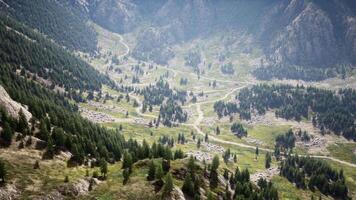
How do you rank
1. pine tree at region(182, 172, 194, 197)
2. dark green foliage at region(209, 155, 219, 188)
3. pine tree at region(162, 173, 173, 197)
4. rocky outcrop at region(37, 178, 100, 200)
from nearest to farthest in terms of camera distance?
rocky outcrop at region(37, 178, 100, 200) < pine tree at region(162, 173, 173, 197) < pine tree at region(182, 172, 194, 197) < dark green foliage at region(209, 155, 219, 188)

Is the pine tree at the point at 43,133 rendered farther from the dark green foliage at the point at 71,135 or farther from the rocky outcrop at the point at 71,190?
the rocky outcrop at the point at 71,190

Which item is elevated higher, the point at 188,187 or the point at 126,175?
the point at 126,175

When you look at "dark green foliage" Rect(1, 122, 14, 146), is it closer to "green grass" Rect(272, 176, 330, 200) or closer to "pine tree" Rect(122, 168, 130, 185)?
"pine tree" Rect(122, 168, 130, 185)

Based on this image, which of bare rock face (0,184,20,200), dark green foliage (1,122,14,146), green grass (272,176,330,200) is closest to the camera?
bare rock face (0,184,20,200)

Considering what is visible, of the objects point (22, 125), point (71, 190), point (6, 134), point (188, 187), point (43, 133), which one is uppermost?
point (22, 125)

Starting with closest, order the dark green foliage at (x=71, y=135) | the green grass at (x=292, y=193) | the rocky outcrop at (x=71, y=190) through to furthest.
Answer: the rocky outcrop at (x=71, y=190)
the dark green foliage at (x=71, y=135)
the green grass at (x=292, y=193)

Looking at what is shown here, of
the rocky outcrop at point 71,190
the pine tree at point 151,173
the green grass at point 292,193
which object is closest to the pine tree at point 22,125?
the rocky outcrop at point 71,190

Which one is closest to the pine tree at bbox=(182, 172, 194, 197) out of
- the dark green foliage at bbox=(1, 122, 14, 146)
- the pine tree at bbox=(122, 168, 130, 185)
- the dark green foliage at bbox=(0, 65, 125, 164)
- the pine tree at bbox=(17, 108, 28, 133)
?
the pine tree at bbox=(122, 168, 130, 185)

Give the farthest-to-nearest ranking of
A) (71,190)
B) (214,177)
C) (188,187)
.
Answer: (214,177)
(188,187)
(71,190)

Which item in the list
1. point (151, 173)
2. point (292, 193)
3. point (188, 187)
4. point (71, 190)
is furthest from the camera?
point (292, 193)

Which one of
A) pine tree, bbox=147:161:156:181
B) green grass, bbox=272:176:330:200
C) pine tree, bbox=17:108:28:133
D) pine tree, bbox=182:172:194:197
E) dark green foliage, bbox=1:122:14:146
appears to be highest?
pine tree, bbox=17:108:28:133

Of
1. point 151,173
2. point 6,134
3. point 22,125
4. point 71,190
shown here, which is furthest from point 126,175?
point 22,125

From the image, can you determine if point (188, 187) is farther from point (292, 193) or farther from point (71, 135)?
point (292, 193)
